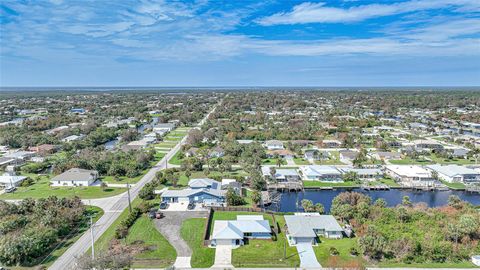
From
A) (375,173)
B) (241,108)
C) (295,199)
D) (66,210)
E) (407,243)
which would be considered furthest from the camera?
(241,108)

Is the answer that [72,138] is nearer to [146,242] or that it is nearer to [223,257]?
[146,242]

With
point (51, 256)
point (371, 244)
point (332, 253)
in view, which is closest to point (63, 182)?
point (51, 256)

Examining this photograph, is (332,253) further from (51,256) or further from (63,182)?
(63,182)

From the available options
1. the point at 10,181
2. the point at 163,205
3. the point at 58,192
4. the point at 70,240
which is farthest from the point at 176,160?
the point at 70,240

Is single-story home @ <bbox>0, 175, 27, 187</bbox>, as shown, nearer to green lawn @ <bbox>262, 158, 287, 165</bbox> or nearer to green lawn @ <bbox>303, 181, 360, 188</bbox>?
green lawn @ <bbox>262, 158, 287, 165</bbox>

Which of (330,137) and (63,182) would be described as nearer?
(63,182)

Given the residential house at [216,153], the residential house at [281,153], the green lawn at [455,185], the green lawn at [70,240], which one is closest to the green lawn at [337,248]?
the green lawn at [70,240]

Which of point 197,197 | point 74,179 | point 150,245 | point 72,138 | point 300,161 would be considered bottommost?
point 150,245
